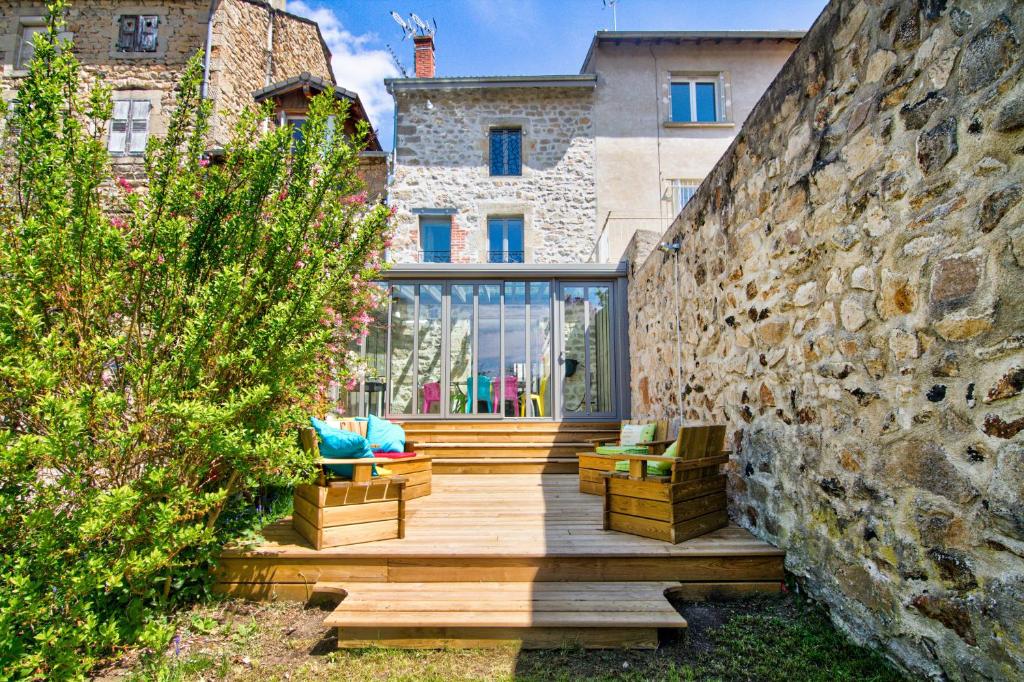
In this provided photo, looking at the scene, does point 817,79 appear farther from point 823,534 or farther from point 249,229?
point 249,229

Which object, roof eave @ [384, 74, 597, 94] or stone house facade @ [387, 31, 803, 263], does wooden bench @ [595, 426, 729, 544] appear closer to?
stone house facade @ [387, 31, 803, 263]

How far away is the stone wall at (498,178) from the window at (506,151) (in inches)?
6.5

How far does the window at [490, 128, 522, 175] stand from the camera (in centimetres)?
1096

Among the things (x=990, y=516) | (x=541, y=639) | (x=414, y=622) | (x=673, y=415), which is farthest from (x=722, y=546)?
(x=673, y=415)

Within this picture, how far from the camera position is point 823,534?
2.56 metres

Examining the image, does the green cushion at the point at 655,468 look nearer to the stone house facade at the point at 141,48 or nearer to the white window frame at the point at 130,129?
the stone house facade at the point at 141,48

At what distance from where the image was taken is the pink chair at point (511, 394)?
7.47m

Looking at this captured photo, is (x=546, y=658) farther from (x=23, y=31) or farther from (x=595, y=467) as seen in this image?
(x=23, y=31)

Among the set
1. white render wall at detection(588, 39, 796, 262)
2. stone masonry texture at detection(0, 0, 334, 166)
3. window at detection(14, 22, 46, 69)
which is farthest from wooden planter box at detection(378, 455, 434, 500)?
window at detection(14, 22, 46, 69)

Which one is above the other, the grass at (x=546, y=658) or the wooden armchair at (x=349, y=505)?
the wooden armchair at (x=349, y=505)

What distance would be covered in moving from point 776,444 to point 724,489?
672mm

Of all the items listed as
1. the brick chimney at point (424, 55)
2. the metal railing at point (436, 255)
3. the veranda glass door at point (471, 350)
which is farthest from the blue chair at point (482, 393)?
the brick chimney at point (424, 55)

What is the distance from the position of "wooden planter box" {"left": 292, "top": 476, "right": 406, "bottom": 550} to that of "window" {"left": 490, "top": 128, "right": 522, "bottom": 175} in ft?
28.8

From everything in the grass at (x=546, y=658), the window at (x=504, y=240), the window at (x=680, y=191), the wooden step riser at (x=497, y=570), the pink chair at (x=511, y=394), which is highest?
the window at (x=680, y=191)
